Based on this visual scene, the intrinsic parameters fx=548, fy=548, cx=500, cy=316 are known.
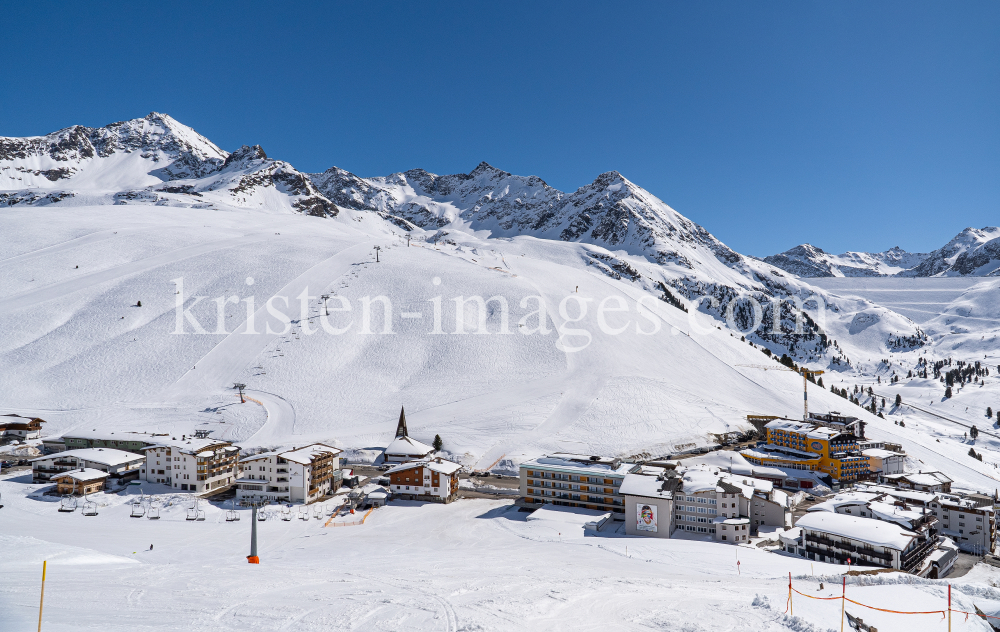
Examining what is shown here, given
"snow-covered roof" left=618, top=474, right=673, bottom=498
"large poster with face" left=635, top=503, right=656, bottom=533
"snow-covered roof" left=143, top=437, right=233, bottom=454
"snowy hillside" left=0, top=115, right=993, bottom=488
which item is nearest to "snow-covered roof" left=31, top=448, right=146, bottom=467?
"snow-covered roof" left=143, top=437, right=233, bottom=454

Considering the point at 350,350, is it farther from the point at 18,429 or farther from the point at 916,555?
the point at 916,555

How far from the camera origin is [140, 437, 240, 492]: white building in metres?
47.6

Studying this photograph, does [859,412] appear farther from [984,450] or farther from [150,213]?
[150,213]

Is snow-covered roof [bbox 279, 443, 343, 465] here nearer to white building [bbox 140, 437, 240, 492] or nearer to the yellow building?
white building [bbox 140, 437, 240, 492]

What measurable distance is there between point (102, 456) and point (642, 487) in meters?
47.8

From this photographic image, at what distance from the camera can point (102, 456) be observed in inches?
1967

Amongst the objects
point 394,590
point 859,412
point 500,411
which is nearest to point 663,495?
point 394,590

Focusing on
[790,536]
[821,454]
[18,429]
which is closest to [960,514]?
[790,536]

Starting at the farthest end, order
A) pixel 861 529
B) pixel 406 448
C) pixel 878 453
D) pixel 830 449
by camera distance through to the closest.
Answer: pixel 878 453 → pixel 830 449 → pixel 406 448 → pixel 861 529

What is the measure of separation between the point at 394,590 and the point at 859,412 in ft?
306

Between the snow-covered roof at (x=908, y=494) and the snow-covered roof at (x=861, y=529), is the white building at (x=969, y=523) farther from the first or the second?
the snow-covered roof at (x=861, y=529)

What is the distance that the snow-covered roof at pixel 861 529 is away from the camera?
35.2m

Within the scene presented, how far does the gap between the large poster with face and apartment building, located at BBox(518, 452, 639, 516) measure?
5.55 m

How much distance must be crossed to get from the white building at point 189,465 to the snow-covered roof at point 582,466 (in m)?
27.4
